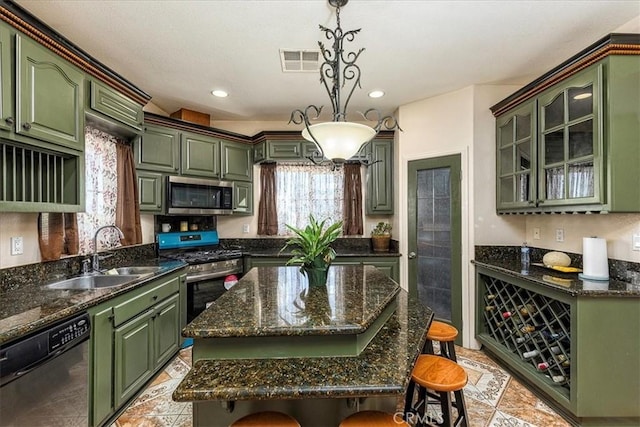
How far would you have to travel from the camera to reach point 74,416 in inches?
63.5

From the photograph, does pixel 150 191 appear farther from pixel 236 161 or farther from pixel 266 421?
pixel 266 421

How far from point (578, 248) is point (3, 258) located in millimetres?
4219

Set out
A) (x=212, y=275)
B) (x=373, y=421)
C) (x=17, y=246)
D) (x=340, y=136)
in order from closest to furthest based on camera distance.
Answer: (x=373, y=421), (x=340, y=136), (x=17, y=246), (x=212, y=275)

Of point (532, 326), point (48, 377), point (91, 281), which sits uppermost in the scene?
point (91, 281)

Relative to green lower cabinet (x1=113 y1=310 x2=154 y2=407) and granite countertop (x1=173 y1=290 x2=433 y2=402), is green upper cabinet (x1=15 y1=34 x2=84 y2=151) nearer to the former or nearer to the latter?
green lower cabinet (x1=113 y1=310 x2=154 y2=407)

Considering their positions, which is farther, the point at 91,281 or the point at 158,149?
the point at 158,149

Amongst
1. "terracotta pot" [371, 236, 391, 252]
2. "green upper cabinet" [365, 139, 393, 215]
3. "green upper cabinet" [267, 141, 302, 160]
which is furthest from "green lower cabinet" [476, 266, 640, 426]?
"green upper cabinet" [267, 141, 302, 160]

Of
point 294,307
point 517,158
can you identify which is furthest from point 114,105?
point 517,158

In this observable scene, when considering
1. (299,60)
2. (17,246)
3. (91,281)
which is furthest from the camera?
(299,60)

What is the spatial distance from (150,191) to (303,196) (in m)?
1.87

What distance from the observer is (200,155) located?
347 cm

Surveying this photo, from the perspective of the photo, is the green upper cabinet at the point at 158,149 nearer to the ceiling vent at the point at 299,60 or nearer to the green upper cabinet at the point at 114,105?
the green upper cabinet at the point at 114,105

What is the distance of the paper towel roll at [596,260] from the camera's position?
2.04 metres

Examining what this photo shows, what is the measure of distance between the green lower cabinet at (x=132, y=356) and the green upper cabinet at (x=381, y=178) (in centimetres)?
275
